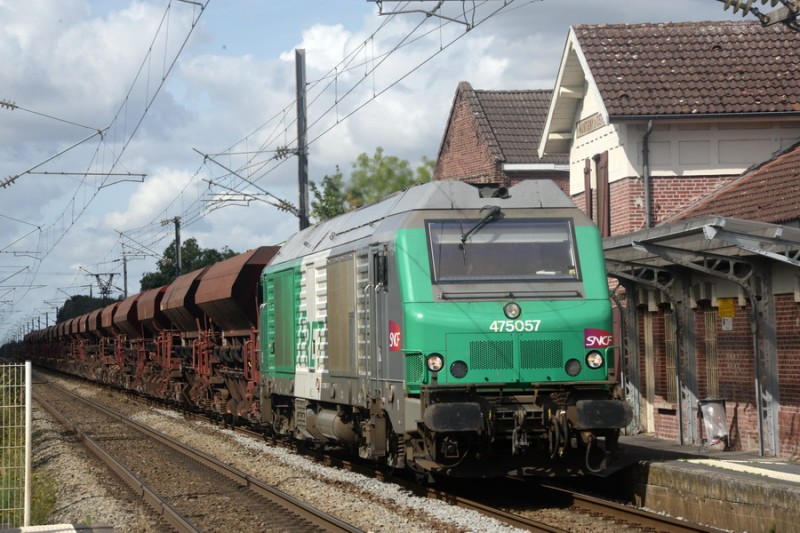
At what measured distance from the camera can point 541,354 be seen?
505 inches

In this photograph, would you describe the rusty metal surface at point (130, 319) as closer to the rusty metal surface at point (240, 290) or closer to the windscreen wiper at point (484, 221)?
the rusty metal surface at point (240, 290)

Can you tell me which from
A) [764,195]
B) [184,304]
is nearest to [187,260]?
[184,304]

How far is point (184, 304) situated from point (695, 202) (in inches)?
550

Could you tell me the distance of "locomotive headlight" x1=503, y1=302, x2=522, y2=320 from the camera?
42.2 ft

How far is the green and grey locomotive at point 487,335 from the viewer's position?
12.6 m

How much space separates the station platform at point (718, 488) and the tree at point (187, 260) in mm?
66103

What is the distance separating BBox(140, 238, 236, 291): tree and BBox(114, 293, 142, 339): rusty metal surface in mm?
34117

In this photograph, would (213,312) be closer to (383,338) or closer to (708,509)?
(383,338)

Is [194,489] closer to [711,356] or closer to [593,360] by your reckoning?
[593,360]

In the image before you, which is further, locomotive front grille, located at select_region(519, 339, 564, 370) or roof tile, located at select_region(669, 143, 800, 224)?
roof tile, located at select_region(669, 143, 800, 224)

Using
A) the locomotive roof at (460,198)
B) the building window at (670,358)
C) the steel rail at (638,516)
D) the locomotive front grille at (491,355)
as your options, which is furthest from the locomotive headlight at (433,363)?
the building window at (670,358)

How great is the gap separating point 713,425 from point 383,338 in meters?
5.63

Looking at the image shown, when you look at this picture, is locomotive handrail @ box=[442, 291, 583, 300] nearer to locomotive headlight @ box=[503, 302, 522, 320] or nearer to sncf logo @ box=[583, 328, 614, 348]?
locomotive headlight @ box=[503, 302, 522, 320]

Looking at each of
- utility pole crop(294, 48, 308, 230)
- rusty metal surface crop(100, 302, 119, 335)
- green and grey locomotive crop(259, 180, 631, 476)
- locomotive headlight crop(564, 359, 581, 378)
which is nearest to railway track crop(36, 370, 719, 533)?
green and grey locomotive crop(259, 180, 631, 476)
